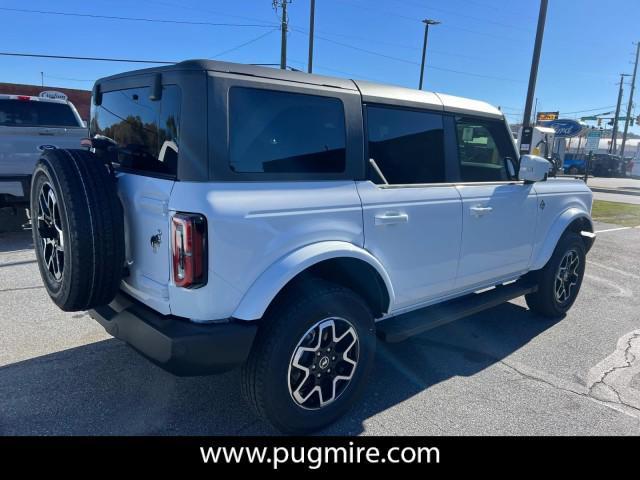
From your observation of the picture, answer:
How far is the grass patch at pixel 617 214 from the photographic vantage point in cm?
1146

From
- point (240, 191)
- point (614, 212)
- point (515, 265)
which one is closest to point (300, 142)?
point (240, 191)

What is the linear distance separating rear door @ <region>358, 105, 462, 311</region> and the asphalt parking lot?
0.66m

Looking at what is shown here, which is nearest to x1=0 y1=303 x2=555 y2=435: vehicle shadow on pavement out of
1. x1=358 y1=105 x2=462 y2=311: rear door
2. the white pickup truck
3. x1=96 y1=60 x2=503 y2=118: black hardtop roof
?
x1=358 y1=105 x2=462 y2=311: rear door

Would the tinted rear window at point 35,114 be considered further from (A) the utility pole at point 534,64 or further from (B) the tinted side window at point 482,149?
(A) the utility pole at point 534,64

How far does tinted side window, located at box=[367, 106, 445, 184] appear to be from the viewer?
291 cm

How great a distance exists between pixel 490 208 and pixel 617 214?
1172cm

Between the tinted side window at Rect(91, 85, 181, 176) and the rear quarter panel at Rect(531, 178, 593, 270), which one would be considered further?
the rear quarter panel at Rect(531, 178, 593, 270)

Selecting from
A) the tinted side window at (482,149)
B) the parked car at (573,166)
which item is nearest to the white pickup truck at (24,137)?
the tinted side window at (482,149)

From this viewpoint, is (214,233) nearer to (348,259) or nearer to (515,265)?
(348,259)

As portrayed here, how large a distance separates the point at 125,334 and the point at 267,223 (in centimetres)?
102

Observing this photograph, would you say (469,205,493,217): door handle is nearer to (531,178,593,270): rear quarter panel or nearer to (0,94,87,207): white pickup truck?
(531,178,593,270): rear quarter panel

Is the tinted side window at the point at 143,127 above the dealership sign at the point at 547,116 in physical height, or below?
below

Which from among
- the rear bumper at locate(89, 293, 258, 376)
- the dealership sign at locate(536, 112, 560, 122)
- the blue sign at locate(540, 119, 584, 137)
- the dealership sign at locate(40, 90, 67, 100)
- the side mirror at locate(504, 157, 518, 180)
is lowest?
the rear bumper at locate(89, 293, 258, 376)

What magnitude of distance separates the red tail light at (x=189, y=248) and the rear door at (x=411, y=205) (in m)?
1.01
